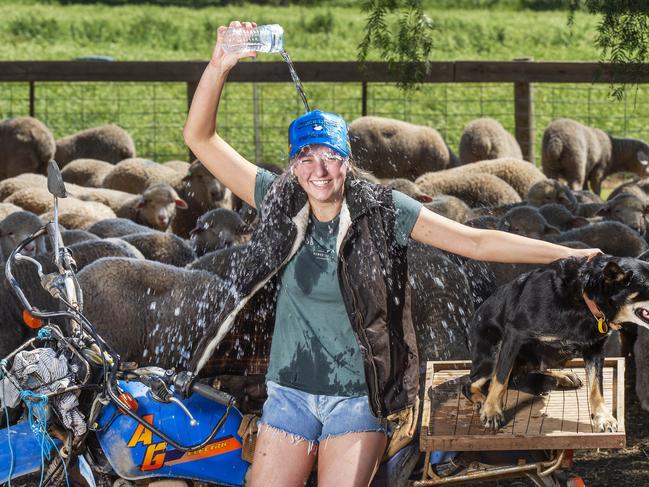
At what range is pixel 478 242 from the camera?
3730mm

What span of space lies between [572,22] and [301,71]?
234 inches

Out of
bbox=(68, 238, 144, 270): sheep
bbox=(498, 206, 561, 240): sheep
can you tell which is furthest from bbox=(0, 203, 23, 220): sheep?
bbox=(498, 206, 561, 240): sheep

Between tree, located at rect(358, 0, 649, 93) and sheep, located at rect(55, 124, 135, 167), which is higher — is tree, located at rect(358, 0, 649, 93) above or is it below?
above

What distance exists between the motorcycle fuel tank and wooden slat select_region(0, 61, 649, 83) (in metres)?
9.31

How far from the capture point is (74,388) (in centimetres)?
349

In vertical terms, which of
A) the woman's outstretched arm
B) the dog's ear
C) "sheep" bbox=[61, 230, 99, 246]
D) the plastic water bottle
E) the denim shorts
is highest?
the plastic water bottle

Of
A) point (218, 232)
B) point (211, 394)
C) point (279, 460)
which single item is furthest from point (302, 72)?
point (279, 460)

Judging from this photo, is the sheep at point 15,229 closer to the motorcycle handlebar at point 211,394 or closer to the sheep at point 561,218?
the sheep at point 561,218

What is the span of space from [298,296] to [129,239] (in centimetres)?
473

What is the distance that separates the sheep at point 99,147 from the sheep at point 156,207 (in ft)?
16.2

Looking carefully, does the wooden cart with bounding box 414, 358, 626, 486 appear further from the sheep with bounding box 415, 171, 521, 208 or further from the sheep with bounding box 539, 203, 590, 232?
Result: the sheep with bounding box 415, 171, 521, 208

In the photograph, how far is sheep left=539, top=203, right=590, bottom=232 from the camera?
925 centimetres

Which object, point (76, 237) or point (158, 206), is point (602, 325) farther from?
point (158, 206)

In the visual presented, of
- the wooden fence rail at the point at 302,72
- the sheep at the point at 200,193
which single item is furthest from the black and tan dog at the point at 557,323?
the wooden fence rail at the point at 302,72
